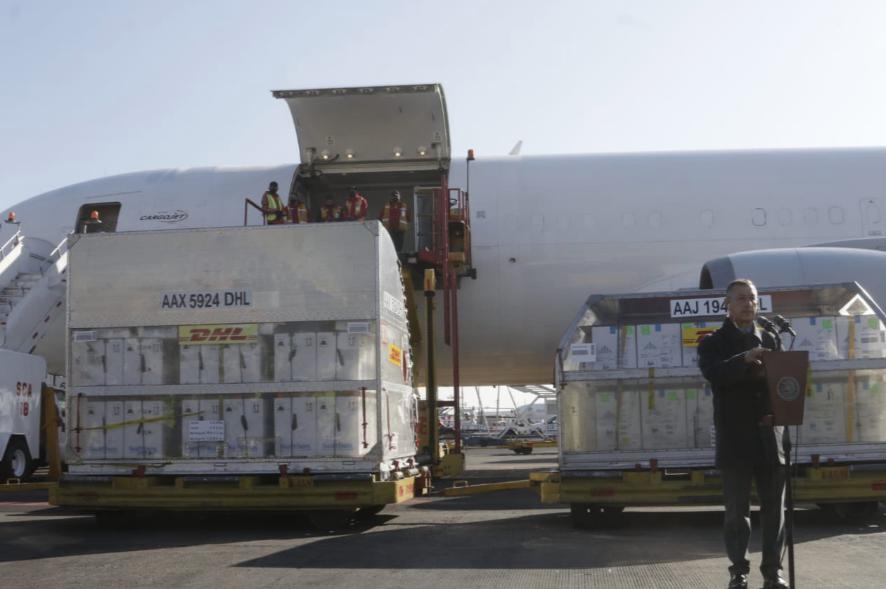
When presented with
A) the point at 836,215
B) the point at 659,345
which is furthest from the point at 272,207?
the point at 836,215

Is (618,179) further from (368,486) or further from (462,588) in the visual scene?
(462,588)

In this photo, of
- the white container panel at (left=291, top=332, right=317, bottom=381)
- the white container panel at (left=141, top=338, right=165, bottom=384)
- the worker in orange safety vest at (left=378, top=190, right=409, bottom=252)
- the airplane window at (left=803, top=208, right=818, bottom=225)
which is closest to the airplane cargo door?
the airplane window at (left=803, top=208, right=818, bottom=225)

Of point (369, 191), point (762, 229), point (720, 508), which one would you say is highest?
point (369, 191)

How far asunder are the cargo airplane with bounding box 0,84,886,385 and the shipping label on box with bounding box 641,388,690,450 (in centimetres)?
490

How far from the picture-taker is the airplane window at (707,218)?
14406 millimetres

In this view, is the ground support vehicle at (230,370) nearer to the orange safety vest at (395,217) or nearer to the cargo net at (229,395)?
the cargo net at (229,395)

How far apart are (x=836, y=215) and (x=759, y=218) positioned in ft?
3.57

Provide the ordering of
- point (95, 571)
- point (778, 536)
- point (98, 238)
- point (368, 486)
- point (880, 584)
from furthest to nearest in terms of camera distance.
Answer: point (98, 238) < point (368, 486) < point (95, 571) < point (880, 584) < point (778, 536)

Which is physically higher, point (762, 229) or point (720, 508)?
point (762, 229)

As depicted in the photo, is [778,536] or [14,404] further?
[14,404]

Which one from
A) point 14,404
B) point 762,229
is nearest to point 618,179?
point 762,229

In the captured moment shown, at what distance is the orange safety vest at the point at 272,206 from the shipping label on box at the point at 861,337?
7.14 metres

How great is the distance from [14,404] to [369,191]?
Result: 6.05 metres

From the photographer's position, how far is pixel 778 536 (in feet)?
17.0
